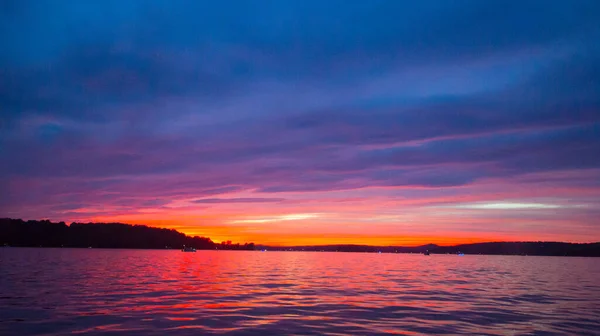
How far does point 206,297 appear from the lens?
1459 inches

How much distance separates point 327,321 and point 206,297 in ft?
45.7

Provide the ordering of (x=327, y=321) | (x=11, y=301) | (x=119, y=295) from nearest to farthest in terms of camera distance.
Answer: (x=327, y=321) → (x=11, y=301) → (x=119, y=295)

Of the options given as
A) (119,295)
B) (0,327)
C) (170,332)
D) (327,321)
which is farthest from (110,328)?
(119,295)

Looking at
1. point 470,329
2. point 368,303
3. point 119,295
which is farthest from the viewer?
point 119,295

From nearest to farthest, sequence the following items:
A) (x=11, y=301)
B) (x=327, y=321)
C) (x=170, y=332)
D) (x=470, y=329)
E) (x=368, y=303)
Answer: (x=170, y=332) → (x=470, y=329) → (x=327, y=321) → (x=11, y=301) → (x=368, y=303)

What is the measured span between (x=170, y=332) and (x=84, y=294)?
59.3 ft

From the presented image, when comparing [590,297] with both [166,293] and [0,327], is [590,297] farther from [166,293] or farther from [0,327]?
[0,327]

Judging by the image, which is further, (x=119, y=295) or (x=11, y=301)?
(x=119, y=295)

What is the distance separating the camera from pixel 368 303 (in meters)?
34.8

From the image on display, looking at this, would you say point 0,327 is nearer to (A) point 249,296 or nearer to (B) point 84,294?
(B) point 84,294

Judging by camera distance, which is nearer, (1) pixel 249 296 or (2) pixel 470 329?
(2) pixel 470 329

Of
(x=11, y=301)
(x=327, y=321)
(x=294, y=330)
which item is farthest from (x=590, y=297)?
(x=11, y=301)

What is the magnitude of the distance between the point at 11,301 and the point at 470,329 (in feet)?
97.5

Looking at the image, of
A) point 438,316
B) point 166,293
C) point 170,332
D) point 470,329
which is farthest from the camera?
point 166,293
